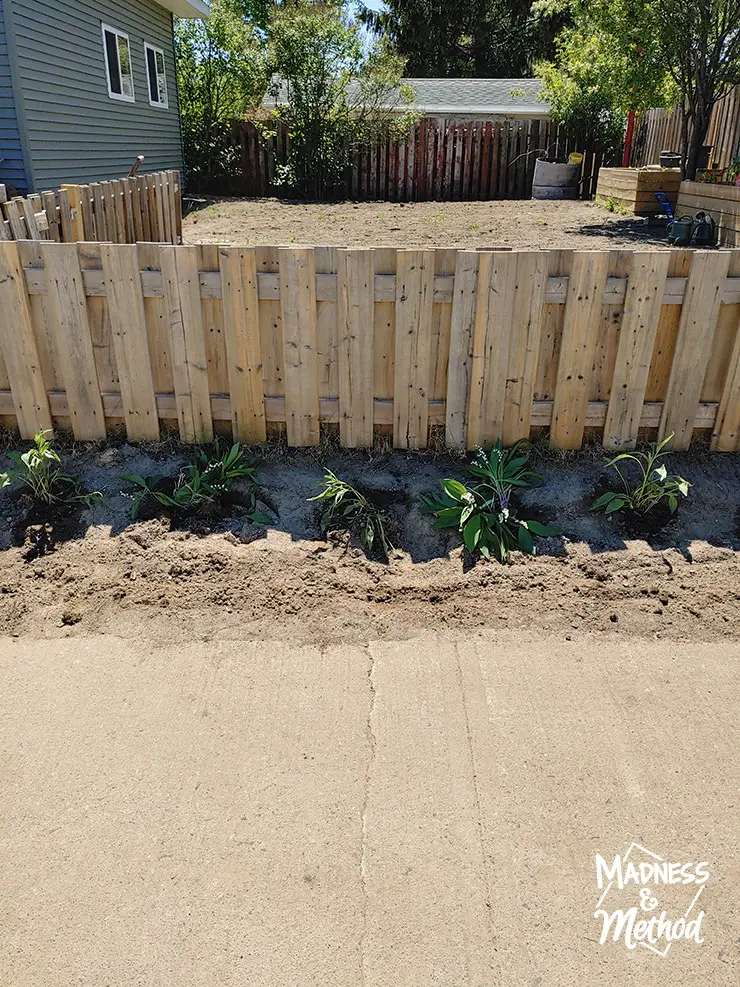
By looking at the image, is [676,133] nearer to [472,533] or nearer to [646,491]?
[646,491]

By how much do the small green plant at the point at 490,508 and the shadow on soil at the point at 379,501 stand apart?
0.20ft

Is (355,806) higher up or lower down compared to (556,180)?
lower down

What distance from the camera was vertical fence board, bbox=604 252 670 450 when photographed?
12.9 feet

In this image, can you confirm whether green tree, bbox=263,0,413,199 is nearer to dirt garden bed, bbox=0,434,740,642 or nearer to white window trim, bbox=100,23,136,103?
white window trim, bbox=100,23,136,103

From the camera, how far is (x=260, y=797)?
8.06ft

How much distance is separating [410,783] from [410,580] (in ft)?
3.75

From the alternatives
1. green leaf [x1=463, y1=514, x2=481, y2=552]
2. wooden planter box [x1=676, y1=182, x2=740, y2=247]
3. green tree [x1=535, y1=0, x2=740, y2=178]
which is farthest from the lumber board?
green tree [x1=535, y1=0, x2=740, y2=178]

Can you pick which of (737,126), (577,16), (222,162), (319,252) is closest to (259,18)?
(222,162)

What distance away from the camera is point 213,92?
1969cm

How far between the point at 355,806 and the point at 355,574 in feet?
4.17

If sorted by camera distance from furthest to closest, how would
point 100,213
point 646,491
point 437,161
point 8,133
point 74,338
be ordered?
point 437,161 → point 8,133 → point 100,213 → point 74,338 → point 646,491

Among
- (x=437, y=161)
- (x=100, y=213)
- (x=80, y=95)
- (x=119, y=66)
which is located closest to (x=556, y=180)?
(x=437, y=161)

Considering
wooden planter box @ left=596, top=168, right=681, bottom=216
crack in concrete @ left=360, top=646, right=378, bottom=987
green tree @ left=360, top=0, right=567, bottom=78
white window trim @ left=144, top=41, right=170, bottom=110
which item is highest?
green tree @ left=360, top=0, right=567, bottom=78

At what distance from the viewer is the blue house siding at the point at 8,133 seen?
1023 cm
